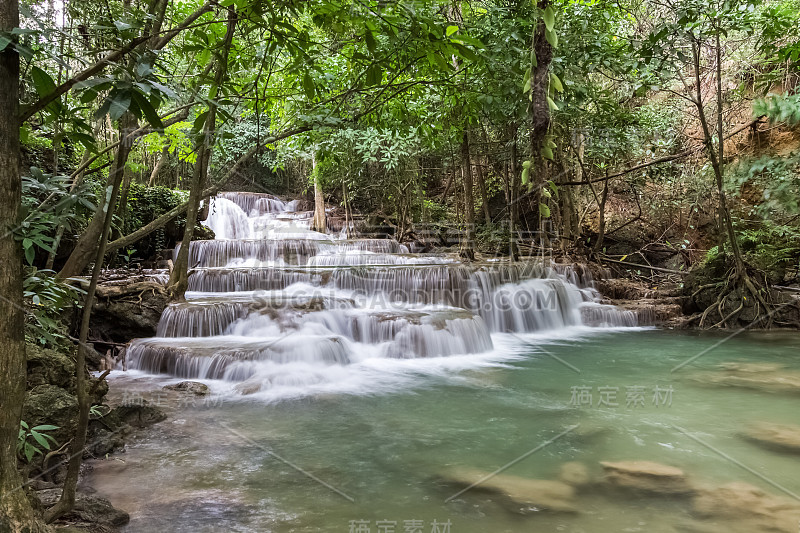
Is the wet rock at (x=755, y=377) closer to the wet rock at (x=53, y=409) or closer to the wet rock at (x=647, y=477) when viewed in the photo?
the wet rock at (x=647, y=477)

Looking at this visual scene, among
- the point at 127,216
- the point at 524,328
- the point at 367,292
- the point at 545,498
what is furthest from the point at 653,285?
the point at 127,216

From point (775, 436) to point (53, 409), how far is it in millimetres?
5641

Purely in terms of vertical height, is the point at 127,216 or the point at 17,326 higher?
the point at 127,216

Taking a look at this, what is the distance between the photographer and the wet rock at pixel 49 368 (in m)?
3.75

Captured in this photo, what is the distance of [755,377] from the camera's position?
Result: 21.4 ft

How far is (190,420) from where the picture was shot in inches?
192

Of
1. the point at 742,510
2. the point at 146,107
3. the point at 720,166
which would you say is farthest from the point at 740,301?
the point at 146,107

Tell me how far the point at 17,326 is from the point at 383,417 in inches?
156

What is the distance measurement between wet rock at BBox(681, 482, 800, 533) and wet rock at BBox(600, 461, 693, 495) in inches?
5.8

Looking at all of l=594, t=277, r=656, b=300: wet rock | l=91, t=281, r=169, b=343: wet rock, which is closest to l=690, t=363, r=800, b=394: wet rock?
l=594, t=277, r=656, b=300: wet rock

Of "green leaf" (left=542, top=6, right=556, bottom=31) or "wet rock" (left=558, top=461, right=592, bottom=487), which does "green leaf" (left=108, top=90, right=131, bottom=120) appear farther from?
"wet rock" (left=558, top=461, right=592, bottom=487)

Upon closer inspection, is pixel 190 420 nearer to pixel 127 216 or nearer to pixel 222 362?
pixel 222 362

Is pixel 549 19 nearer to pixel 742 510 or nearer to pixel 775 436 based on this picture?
pixel 742 510

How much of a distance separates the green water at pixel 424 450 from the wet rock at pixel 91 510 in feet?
0.33
